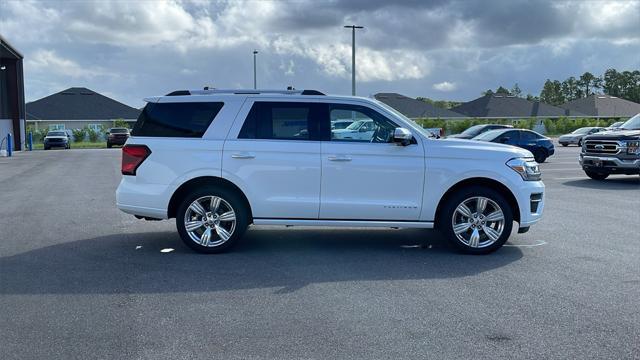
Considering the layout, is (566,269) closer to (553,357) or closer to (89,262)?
(553,357)

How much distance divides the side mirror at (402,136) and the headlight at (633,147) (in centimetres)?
1135

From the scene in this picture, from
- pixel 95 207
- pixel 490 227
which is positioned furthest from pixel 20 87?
pixel 490 227

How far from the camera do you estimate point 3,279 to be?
6.56 meters

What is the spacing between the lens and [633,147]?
1648 cm

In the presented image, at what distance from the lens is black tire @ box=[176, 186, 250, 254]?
7.71m

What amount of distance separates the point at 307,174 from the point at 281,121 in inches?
30.0

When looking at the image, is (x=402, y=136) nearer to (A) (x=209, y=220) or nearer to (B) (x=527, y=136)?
(A) (x=209, y=220)

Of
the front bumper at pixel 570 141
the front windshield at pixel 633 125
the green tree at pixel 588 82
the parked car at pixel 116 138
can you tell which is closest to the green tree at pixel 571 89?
the green tree at pixel 588 82

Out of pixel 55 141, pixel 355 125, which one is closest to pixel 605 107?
pixel 55 141

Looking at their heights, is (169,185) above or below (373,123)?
below

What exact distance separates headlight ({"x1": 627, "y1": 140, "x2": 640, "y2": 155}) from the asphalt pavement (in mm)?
7571

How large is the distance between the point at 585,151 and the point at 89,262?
48.5ft

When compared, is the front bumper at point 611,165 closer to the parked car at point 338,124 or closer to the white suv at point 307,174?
the white suv at point 307,174

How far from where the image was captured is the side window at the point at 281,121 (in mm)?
7801
